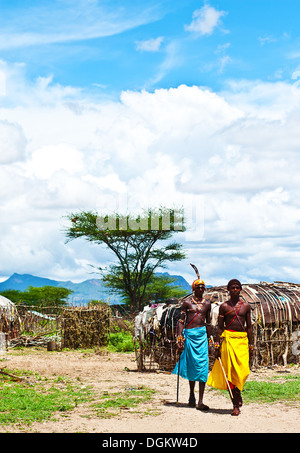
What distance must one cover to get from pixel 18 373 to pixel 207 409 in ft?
23.5

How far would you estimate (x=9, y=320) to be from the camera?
2322cm

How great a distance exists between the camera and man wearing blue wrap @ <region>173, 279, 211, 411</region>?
27.0 ft

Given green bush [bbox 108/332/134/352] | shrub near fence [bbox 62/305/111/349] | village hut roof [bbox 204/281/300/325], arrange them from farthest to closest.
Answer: shrub near fence [bbox 62/305/111/349] → green bush [bbox 108/332/134/352] → village hut roof [bbox 204/281/300/325]

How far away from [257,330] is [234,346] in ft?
22.2

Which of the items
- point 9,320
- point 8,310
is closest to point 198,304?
point 9,320

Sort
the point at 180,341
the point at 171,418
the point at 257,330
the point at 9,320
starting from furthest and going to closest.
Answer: the point at 9,320
the point at 257,330
the point at 180,341
the point at 171,418

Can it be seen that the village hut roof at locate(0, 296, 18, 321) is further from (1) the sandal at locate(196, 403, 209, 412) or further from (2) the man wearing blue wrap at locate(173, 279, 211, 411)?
(1) the sandal at locate(196, 403, 209, 412)

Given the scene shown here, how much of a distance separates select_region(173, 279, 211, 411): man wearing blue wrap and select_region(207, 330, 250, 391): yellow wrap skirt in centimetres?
35

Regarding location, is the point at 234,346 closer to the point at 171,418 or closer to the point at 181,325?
the point at 181,325

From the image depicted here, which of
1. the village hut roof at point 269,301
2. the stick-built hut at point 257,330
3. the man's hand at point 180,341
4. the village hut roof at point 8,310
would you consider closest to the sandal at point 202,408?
the man's hand at point 180,341

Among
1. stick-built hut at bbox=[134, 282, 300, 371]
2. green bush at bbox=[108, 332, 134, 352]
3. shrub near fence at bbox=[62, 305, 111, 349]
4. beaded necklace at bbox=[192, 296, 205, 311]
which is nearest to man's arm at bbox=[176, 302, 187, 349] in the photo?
beaded necklace at bbox=[192, 296, 205, 311]

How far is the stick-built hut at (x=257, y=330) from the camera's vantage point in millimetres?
14141
